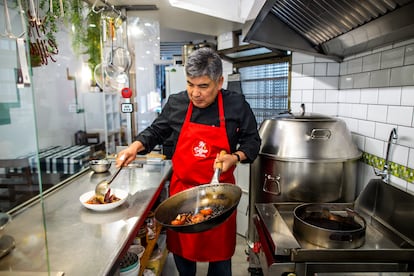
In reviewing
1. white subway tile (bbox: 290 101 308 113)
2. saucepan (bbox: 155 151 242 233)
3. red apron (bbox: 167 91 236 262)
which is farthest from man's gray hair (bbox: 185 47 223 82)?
white subway tile (bbox: 290 101 308 113)

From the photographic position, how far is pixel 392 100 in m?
1.53

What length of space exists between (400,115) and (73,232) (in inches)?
63.5

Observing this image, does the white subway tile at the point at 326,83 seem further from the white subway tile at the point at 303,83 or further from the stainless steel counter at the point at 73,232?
the stainless steel counter at the point at 73,232

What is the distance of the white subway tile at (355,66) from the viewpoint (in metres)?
1.87

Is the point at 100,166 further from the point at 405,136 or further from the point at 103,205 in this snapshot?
the point at 405,136

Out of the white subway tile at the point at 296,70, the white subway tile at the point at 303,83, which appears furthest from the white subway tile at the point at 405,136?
the white subway tile at the point at 296,70

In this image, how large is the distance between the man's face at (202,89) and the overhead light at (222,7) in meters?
1.02

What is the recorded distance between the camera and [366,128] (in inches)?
71.2

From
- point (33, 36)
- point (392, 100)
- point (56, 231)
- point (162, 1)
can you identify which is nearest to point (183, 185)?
point (56, 231)

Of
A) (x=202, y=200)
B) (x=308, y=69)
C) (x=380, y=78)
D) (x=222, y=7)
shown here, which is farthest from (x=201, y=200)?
(x=222, y=7)

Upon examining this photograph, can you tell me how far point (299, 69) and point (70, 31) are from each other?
1.80 meters

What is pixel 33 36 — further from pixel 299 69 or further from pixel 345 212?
pixel 299 69

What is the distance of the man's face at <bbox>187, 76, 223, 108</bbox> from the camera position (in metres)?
1.31

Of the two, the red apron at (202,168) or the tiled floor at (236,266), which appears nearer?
the red apron at (202,168)
